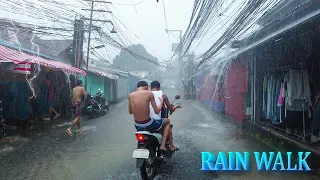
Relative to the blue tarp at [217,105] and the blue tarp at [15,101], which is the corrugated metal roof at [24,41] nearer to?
the blue tarp at [15,101]

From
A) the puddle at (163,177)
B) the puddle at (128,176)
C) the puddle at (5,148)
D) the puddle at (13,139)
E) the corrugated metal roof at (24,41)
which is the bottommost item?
the puddle at (128,176)

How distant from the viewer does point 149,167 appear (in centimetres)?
389

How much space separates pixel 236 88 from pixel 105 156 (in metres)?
6.94

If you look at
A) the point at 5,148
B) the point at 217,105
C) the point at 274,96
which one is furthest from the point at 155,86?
the point at 217,105

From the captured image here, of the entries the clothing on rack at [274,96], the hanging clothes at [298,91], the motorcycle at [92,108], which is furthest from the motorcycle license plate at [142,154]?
the motorcycle at [92,108]

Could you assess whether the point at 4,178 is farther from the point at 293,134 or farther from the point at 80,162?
the point at 293,134

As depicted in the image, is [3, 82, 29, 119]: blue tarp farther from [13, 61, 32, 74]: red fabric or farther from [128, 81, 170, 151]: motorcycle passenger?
[128, 81, 170, 151]: motorcycle passenger

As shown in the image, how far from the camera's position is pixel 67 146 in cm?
626

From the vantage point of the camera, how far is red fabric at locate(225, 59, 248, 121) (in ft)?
30.4

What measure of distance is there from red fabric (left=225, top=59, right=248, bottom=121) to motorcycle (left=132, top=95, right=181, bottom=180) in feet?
19.3

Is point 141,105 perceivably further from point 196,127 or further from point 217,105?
point 217,105

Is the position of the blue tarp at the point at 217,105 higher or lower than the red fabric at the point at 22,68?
lower

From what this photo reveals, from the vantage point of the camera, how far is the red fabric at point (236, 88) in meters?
9.26

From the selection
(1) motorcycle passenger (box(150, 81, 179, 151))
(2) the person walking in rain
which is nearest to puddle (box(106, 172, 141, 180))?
(1) motorcycle passenger (box(150, 81, 179, 151))
